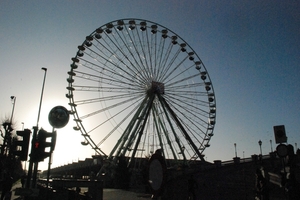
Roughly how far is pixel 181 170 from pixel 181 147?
271 cm

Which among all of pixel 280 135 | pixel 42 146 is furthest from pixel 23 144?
pixel 280 135

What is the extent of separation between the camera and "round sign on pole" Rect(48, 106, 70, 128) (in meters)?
9.64

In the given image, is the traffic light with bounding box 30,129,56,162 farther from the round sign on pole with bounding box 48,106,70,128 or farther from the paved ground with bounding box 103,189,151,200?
the paved ground with bounding box 103,189,151,200

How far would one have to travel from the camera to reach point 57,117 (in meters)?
9.64

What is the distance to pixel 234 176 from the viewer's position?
103ft

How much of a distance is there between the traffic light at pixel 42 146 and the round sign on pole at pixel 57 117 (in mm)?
780

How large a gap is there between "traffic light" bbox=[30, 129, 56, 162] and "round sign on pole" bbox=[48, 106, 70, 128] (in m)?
0.78

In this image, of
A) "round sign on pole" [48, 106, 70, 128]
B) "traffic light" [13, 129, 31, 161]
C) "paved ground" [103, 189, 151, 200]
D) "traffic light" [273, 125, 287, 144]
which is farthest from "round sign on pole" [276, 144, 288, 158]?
"paved ground" [103, 189, 151, 200]

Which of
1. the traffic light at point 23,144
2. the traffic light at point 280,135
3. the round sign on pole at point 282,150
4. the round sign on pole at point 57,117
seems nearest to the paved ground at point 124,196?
the round sign on pole at point 57,117

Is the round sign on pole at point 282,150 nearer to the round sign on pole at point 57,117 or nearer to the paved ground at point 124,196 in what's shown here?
the round sign on pole at point 57,117

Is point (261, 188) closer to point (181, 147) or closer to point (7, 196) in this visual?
point (7, 196)

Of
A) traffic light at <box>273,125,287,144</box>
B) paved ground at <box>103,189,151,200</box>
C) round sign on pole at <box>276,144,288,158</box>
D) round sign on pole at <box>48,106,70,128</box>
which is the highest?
round sign on pole at <box>48,106,70,128</box>

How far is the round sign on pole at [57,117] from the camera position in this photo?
9.64 m

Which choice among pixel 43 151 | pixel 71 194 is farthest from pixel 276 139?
pixel 71 194
